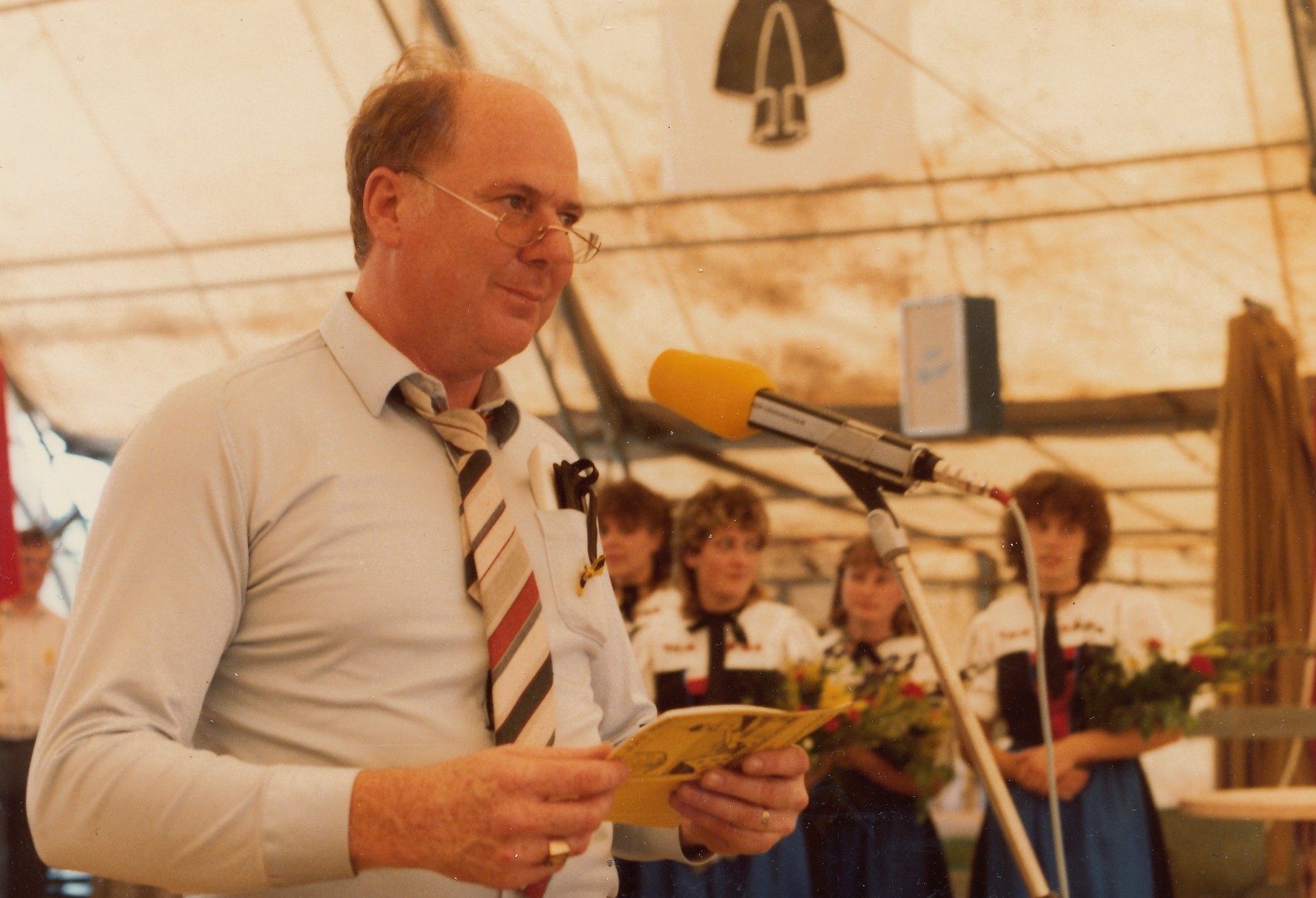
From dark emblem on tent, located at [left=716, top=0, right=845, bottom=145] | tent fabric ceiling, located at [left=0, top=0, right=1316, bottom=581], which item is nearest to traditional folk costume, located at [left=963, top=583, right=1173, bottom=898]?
tent fabric ceiling, located at [left=0, top=0, right=1316, bottom=581]

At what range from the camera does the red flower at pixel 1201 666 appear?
10.9 ft

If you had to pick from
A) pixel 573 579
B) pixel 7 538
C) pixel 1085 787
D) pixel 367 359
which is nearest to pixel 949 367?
pixel 1085 787

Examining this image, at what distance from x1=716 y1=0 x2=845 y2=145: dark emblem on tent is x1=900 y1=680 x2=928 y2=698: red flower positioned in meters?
1.71

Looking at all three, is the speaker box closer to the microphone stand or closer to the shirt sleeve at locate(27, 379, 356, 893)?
the microphone stand

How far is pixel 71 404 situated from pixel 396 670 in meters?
4.15

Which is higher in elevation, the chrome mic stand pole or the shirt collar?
the shirt collar

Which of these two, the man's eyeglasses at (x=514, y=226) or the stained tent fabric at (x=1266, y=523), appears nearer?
the man's eyeglasses at (x=514, y=226)

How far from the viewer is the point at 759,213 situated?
463 cm

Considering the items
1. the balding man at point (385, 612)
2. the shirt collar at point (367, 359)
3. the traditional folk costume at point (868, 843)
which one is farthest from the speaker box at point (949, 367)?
the shirt collar at point (367, 359)

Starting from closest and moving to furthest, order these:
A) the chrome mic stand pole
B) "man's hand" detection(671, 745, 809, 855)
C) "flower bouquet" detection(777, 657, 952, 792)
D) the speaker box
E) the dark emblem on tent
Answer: the chrome mic stand pole < "man's hand" detection(671, 745, 809, 855) < "flower bouquet" detection(777, 657, 952, 792) < the dark emblem on tent < the speaker box

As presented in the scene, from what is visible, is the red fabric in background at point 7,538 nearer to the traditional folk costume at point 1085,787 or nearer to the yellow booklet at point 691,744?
the traditional folk costume at point 1085,787

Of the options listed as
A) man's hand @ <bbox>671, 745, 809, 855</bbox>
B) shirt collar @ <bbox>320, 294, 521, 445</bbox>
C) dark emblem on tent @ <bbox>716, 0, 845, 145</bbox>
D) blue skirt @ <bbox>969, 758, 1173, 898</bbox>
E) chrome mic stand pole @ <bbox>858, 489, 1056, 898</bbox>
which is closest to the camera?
chrome mic stand pole @ <bbox>858, 489, 1056, 898</bbox>

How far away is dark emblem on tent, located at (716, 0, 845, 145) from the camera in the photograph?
405 centimetres

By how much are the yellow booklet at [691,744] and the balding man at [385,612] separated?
0.03 meters
